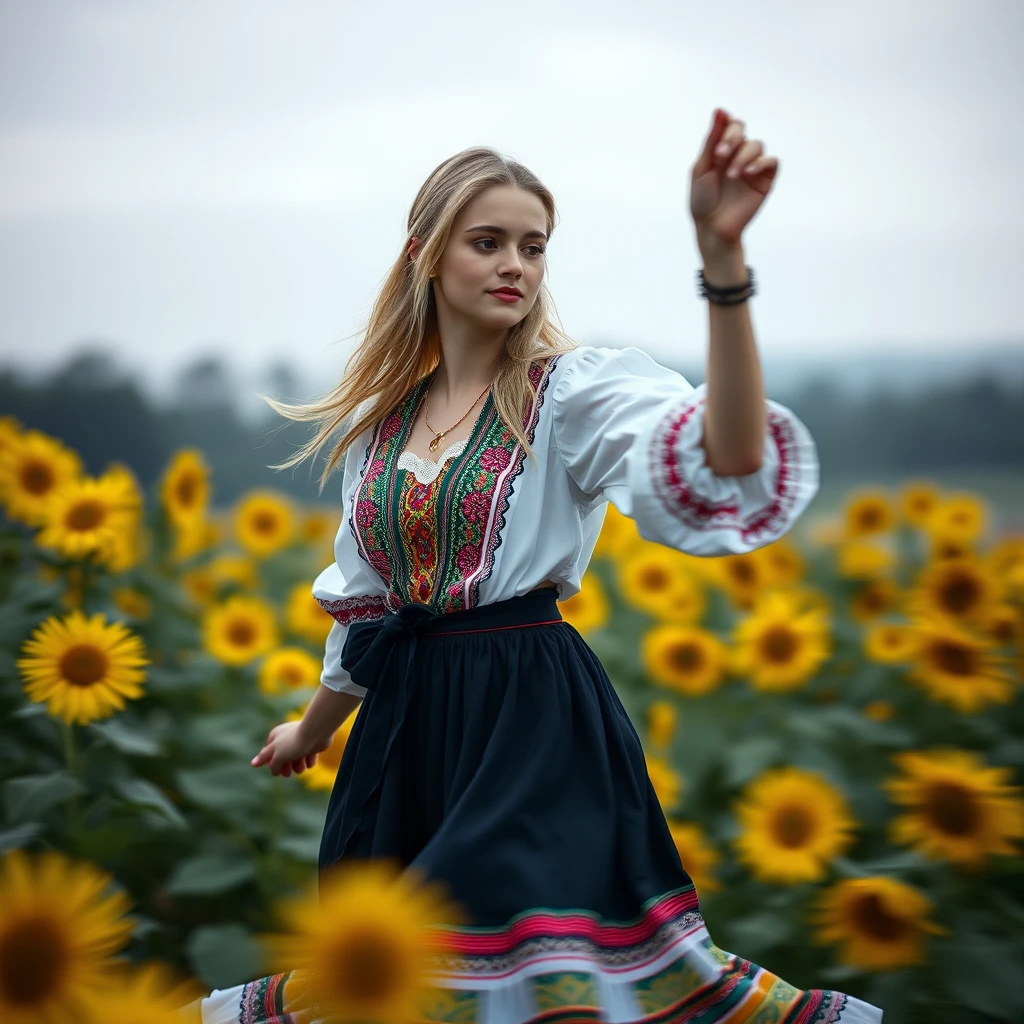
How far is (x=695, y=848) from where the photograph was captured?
93.7 inches

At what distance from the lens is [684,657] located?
9.83 feet

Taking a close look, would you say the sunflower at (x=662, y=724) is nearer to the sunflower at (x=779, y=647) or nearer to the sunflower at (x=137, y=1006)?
the sunflower at (x=779, y=647)

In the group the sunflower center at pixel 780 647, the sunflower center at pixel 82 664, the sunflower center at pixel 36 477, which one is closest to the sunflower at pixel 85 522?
the sunflower center at pixel 36 477

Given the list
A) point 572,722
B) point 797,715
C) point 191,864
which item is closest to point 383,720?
point 572,722

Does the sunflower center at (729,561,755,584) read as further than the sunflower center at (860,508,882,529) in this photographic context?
No

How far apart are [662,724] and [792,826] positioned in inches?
30.7

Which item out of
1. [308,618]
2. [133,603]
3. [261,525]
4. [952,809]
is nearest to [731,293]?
[952,809]

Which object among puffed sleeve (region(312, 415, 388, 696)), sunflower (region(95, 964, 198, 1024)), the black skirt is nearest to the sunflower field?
the black skirt

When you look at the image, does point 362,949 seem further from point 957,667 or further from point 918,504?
point 918,504

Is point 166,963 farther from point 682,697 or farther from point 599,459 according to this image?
point 599,459

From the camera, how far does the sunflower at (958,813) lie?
1.87m

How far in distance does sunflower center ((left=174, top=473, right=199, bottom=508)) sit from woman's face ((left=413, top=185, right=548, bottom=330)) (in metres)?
1.88

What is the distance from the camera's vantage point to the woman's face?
1.74 meters

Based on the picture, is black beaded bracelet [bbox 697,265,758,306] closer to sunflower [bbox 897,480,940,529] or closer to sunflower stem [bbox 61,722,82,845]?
sunflower stem [bbox 61,722,82,845]
